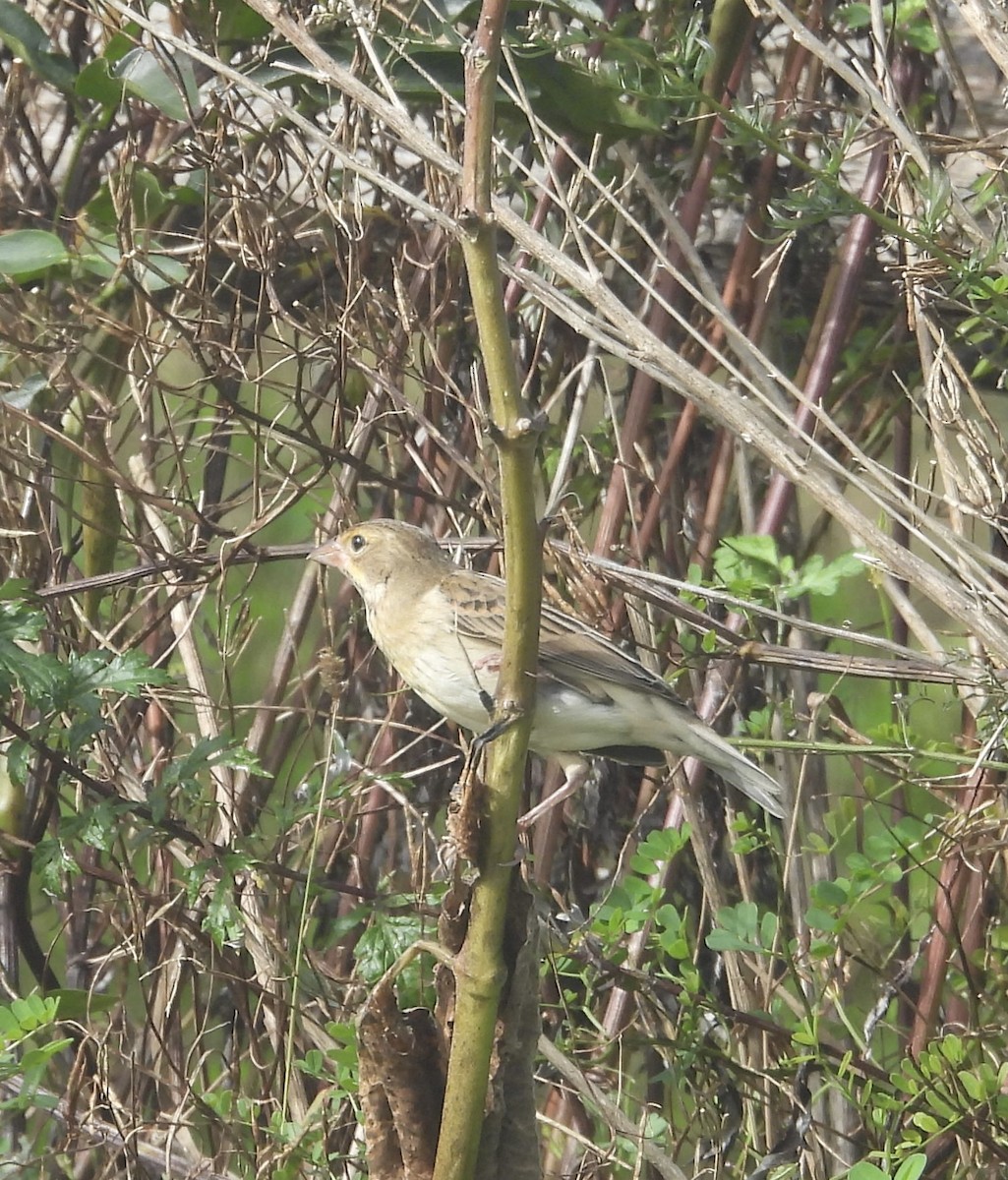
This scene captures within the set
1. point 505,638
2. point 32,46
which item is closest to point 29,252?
point 32,46

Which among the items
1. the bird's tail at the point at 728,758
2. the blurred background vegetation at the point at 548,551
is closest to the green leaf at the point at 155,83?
the blurred background vegetation at the point at 548,551

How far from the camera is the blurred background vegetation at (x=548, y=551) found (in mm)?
2580

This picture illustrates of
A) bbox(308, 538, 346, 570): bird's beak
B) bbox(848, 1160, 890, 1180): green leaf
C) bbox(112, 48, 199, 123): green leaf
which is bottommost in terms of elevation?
bbox(848, 1160, 890, 1180): green leaf

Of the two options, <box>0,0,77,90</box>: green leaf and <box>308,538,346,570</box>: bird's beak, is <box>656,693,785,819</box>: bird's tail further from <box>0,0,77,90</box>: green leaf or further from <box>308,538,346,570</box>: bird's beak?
<box>0,0,77,90</box>: green leaf

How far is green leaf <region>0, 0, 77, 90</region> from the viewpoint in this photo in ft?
10.8

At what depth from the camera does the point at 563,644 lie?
2.99 metres

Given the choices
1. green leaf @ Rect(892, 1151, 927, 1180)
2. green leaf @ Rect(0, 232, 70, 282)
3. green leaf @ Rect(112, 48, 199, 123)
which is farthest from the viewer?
green leaf @ Rect(0, 232, 70, 282)

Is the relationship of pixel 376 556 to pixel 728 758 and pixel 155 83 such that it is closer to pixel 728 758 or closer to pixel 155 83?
pixel 728 758

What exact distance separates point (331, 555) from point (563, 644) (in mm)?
550

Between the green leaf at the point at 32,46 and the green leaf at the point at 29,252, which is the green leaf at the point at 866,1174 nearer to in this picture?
the green leaf at the point at 29,252

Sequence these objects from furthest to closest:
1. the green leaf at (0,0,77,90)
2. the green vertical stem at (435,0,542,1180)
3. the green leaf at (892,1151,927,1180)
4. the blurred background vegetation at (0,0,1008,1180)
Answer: the green leaf at (0,0,77,90) < the blurred background vegetation at (0,0,1008,1180) < the green leaf at (892,1151,927,1180) < the green vertical stem at (435,0,542,1180)

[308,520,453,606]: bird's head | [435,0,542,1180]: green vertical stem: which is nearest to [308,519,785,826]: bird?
[308,520,453,606]: bird's head

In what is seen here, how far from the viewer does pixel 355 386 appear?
12.0 feet

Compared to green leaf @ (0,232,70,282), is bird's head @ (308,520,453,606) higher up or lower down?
lower down
